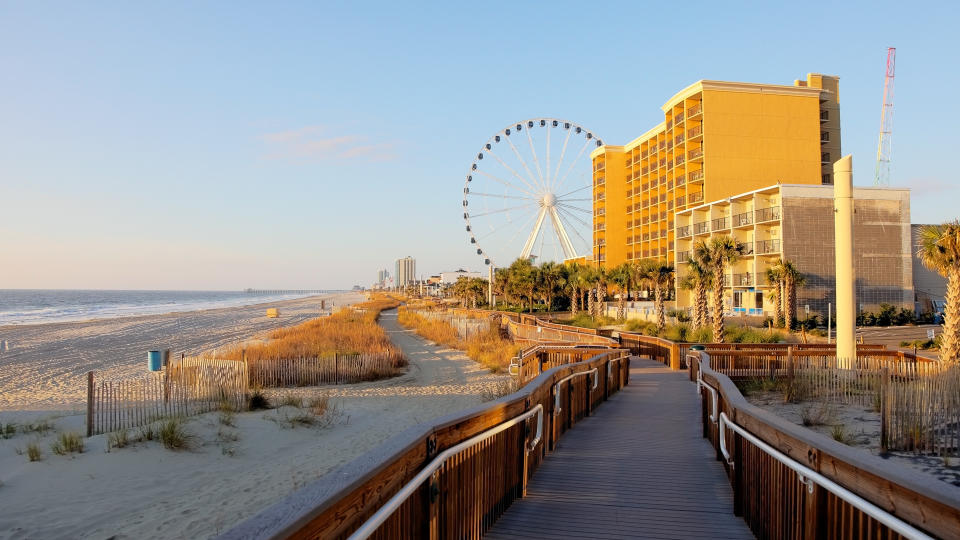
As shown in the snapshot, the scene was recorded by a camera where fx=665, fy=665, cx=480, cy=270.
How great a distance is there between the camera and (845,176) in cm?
1638

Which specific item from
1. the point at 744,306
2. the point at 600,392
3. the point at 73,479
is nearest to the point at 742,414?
the point at 600,392

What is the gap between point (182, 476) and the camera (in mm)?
11156

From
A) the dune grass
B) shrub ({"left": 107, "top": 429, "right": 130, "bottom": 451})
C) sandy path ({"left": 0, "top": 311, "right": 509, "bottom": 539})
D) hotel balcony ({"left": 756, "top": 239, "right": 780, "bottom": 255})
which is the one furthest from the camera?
hotel balcony ({"left": 756, "top": 239, "right": 780, "bottom": 255})

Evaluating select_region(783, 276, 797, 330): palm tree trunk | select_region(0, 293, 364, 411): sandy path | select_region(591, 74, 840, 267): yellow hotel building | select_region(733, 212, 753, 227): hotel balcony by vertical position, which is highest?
select_region(591, 74, 840, 267): yellow hotel building

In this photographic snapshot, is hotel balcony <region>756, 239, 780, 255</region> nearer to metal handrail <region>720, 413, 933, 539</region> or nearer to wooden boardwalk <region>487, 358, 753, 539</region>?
wooden boardwalk <region>487, 358, 753, 539</region>

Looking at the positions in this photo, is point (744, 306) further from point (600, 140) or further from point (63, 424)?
point (63, 424)

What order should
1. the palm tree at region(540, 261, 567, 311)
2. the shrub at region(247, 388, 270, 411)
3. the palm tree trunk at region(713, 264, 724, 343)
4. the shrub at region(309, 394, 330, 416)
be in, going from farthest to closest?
the palm tree at region(540, 261, 567, 311), the palm tree trunk at region(713, 264, 724, 343), the shrub at region(247, 388, 270, 411), the shrub at region(309, 394, 330, 416)

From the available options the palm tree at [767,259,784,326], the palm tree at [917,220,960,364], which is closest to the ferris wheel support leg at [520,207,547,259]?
the palm tree at [767,259,784,326]

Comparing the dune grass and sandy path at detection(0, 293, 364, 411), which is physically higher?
the dune grass

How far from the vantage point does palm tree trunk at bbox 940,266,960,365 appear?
59.5ft

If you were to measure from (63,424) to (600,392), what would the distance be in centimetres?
1220

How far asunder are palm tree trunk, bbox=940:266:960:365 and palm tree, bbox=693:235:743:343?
9.79m

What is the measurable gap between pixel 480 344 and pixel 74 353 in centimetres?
2214

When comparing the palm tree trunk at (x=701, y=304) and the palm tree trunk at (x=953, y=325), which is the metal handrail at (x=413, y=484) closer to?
the palm tree trunk at (x=953, y=325)
